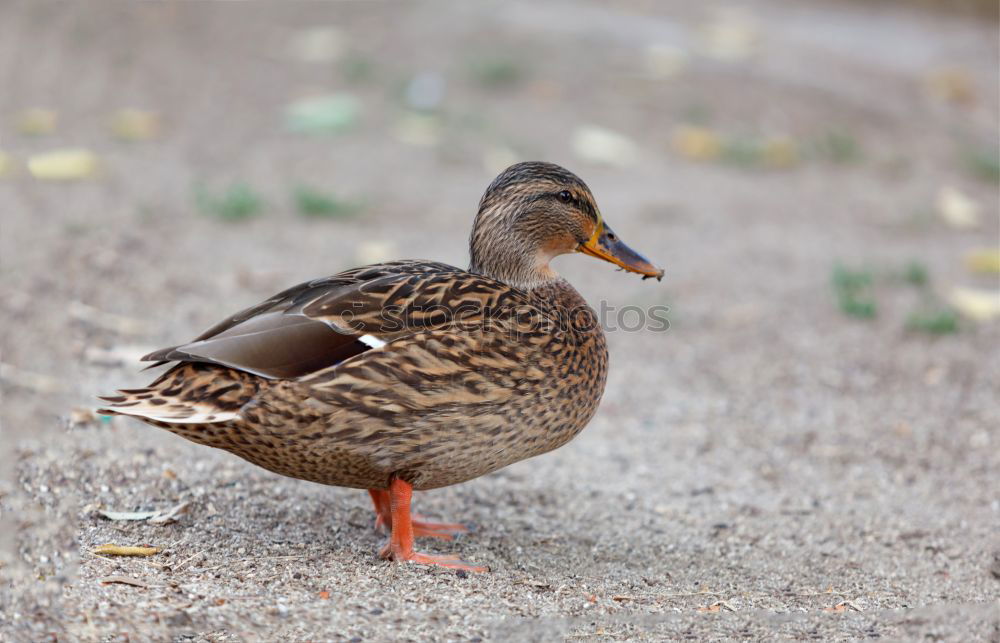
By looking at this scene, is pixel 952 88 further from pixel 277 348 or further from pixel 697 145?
pixel 277 348

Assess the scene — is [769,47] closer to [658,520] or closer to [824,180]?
[824,180]

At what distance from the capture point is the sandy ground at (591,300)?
309 cm

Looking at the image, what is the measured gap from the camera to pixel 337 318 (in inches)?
126

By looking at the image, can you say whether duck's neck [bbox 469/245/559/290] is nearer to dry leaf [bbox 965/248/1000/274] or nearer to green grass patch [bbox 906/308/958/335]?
green grass patch [bbox 906/308/958/335]

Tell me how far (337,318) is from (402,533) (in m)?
0.68

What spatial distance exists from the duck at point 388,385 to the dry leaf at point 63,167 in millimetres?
4601

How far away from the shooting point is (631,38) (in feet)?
37.6

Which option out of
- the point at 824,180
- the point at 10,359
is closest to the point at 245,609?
the point at 10,359

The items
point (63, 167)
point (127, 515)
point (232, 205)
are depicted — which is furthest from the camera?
point (63, 167)

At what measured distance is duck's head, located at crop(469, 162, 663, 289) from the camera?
3.75 m

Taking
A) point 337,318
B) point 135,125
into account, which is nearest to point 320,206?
point 135,125

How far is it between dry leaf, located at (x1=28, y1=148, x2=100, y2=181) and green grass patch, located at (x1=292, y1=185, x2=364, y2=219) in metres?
1.47

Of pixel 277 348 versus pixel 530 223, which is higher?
pixel 530 223

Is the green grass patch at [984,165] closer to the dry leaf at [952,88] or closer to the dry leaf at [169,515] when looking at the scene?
the dry leaf at [952,88]
